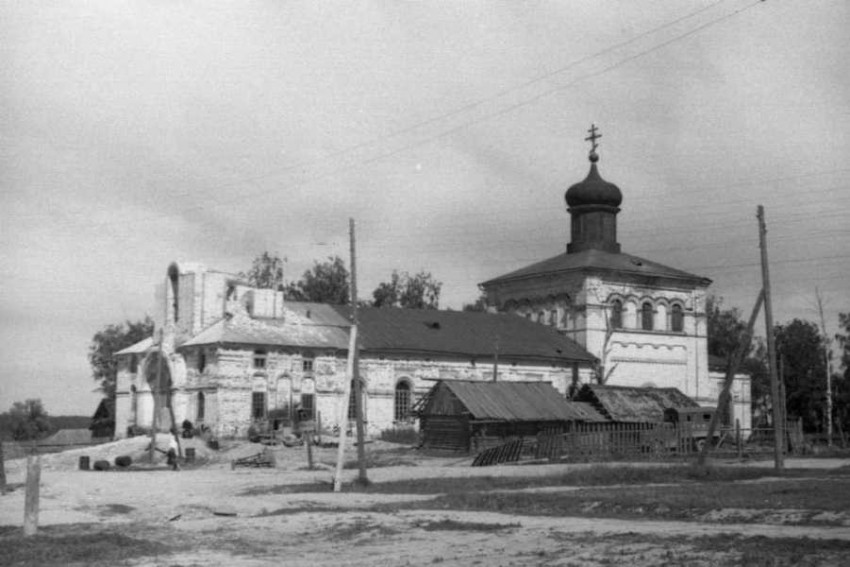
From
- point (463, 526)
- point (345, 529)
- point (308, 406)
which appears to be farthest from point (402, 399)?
point (463, 526)

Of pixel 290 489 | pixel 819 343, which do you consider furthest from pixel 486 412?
pixel 819 343

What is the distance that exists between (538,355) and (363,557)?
41652 millimetres

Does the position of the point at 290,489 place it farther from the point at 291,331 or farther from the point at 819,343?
the point at 819,343

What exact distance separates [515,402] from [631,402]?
6.29m

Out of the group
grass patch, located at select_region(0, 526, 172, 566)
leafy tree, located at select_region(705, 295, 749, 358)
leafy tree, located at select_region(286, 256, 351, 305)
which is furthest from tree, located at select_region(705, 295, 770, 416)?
grass patch, located at select_region(0, 526, 172, 566)

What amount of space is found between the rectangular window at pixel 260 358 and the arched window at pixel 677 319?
23.4 metres

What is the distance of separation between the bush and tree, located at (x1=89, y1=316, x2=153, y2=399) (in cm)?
2558

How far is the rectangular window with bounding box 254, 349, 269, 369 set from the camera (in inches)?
1955

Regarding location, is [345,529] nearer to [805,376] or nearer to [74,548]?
[74,548]

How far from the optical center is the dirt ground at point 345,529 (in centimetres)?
1561

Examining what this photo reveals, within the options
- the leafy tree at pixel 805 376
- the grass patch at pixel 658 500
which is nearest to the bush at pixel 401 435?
the grass patch at pixel 658 500

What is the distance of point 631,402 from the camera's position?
50125mm

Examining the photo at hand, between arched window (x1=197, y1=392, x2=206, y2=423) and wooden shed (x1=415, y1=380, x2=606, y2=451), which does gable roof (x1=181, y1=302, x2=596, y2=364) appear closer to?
arched window (x1=197, y1=392, x2=206, y2=423)

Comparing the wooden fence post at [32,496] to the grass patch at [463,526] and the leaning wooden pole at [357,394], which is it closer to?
the grass patch at [463,526]
